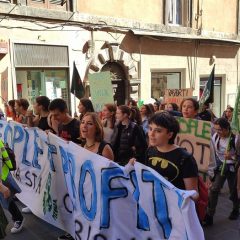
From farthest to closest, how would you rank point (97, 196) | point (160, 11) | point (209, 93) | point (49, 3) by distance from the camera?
point (160, 11), point (49, 3), point (209, 93), point (97, 196)

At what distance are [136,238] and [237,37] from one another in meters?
14.9

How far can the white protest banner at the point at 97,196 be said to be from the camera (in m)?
2.52

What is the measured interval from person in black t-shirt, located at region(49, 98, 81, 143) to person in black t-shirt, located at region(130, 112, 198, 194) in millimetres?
1618

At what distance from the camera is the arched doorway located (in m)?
11.8

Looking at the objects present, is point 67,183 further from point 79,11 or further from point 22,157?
point 79,11

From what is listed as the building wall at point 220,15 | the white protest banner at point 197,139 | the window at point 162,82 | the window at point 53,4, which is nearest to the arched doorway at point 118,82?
the window at point 162,82

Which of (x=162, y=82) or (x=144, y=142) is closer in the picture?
(x=144, y=142)

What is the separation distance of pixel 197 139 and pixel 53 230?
81.1 inches

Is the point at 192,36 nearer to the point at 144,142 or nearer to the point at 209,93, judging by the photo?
the point at 209,93

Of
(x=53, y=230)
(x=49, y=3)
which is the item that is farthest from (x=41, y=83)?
(x=53, y=230)

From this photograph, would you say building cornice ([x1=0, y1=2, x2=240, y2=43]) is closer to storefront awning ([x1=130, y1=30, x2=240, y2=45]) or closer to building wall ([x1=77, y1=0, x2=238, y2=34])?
storefront awning ([x1=130, y1=30, x2=240, y2=45])

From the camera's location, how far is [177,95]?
328 inches

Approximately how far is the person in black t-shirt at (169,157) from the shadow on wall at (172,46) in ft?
30.0

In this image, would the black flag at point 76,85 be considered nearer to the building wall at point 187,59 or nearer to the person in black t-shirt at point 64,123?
the person in black t-shirt at point 64,123
